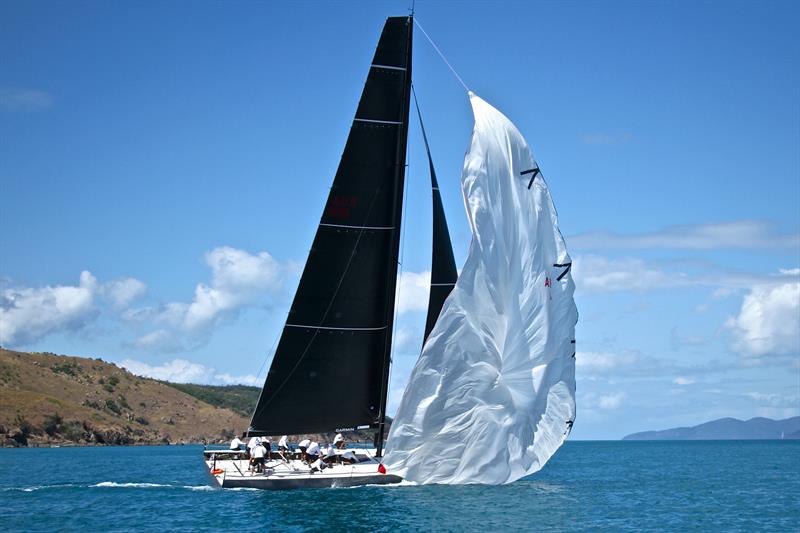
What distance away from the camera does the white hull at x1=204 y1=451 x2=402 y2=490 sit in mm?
33531

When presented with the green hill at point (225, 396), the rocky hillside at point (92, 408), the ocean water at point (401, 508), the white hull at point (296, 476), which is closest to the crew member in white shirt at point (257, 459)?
the white hull at point (296, 476)

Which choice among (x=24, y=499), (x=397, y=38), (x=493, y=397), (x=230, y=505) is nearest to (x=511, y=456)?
(x=493, y=397)

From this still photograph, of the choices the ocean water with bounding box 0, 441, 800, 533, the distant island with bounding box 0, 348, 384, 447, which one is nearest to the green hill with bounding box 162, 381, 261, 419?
the distant island with bounding box 0, 348, 384, 447

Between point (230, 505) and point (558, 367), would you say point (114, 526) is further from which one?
point (558, 367)

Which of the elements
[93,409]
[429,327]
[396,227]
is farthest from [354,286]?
[93,409]

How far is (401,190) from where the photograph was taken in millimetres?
37656

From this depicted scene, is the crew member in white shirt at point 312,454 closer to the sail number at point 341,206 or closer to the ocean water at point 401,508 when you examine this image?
the ocean water at point 401,508

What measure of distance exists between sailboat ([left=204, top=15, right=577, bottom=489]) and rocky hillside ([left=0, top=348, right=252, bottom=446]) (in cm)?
7887

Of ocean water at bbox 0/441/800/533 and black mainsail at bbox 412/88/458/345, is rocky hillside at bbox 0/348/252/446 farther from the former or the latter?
black mainsail at bbox 412/88/458/345

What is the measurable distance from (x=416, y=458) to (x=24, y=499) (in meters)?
16.7

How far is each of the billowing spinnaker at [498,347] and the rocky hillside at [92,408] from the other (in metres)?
83.6

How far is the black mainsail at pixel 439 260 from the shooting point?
37.5m

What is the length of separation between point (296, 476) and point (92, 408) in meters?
97.0

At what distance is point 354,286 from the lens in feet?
123
